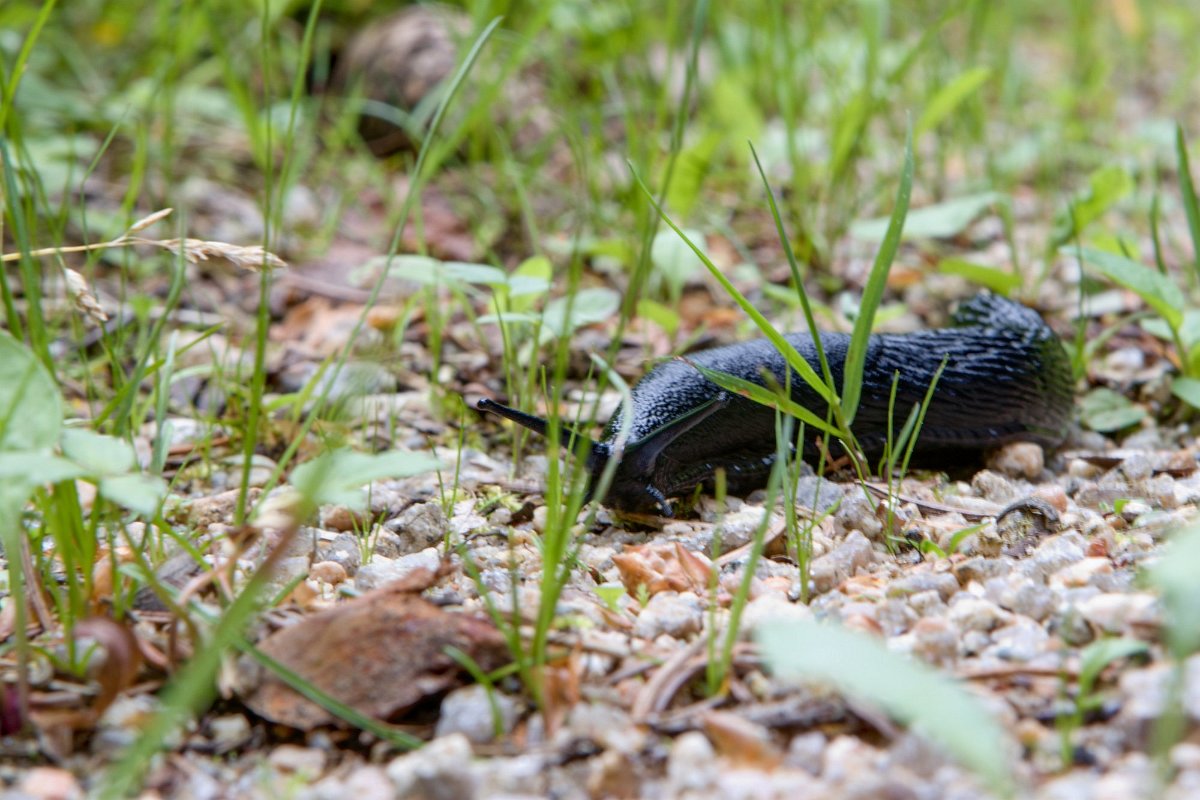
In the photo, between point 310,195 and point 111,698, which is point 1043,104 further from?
point 111,698

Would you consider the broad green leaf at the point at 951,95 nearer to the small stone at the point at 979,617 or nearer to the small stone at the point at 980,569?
the small stone at the point at 980,569

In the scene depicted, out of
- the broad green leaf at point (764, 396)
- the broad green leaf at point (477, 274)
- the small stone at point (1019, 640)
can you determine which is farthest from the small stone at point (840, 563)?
the broad green leaf at point (477, 274)

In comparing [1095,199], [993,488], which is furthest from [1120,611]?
[1095,199]

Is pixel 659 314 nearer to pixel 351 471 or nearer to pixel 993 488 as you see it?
pixel 993 488

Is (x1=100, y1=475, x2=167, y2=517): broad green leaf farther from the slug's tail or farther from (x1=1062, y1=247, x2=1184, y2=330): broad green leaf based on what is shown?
(x1=1062, y1=247, x2=1184, y2=330): broad green leaf

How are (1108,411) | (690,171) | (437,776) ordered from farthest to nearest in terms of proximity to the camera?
(690,171)
(1108,411)
(437,776)
